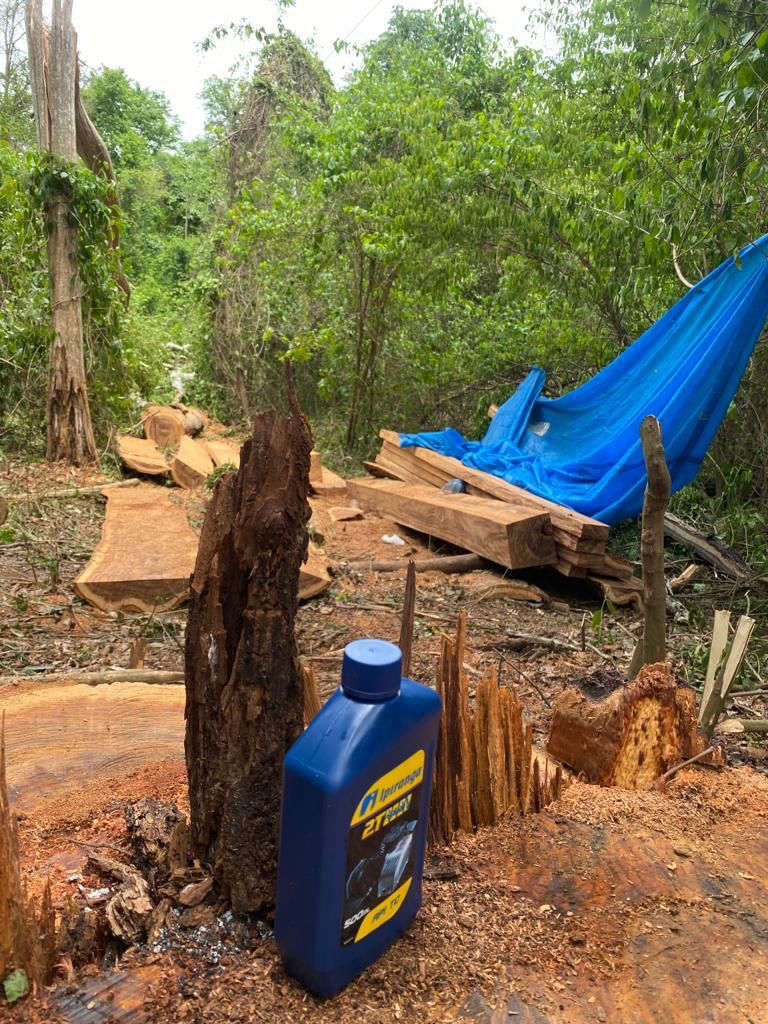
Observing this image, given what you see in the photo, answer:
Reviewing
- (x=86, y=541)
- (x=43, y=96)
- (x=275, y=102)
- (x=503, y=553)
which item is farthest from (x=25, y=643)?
(x=275, y=102)

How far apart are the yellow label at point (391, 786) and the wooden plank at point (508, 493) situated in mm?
3962

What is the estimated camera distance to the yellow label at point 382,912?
3.22 ft

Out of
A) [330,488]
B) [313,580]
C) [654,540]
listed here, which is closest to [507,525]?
[313,580]

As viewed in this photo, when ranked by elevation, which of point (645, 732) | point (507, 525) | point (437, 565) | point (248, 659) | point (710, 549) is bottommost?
point (437, 565)

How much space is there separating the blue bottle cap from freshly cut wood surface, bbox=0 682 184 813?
0.92 m

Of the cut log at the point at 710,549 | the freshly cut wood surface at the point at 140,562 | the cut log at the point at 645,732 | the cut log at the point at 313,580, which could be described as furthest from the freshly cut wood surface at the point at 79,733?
the cut log at the point at 710,549

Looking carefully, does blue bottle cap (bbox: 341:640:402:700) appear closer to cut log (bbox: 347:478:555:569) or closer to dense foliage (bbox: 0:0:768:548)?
dense foliage (bbox: 0:0:768:548)

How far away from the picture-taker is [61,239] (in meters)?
6.62

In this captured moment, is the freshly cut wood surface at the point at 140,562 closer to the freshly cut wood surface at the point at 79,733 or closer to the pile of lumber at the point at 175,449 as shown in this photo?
the pile of lumber at the point at 175,449

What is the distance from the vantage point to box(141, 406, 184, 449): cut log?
8008mm

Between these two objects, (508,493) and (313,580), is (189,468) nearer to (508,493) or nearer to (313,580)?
(313,580)

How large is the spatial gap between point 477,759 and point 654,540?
96 cm

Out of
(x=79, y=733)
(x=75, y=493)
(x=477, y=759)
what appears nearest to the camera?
(x=477, y=759)

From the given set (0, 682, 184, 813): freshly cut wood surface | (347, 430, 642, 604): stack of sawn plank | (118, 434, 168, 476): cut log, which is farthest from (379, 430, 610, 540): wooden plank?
(0, 682, 184, 813): freshly cut wood surface
